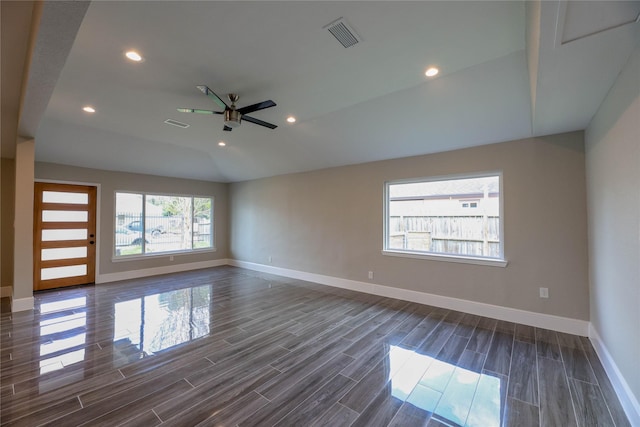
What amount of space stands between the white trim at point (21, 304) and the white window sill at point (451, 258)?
5744 millimetres

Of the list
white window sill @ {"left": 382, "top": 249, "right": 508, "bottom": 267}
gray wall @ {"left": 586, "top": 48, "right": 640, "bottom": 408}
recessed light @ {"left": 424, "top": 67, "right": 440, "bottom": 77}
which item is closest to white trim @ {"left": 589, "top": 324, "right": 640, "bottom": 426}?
gray wall @ {"left": 586, "top": 48, "right": 640, "bottom": 408}

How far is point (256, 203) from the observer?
7.38m

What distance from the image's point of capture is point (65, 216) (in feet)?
18.4

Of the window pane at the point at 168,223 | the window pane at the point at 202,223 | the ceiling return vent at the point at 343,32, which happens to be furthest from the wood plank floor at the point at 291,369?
the window pane at the point at 202,223

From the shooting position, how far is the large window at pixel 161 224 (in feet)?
20.9

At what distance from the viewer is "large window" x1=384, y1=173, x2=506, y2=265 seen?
3.98 meters

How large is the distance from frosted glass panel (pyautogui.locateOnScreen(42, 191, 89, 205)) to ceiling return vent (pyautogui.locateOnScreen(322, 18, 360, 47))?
6.50 metres

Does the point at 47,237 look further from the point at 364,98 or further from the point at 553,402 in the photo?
the point at 553,402

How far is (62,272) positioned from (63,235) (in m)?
0.77

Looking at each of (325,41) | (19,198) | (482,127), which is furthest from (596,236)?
(19,198)

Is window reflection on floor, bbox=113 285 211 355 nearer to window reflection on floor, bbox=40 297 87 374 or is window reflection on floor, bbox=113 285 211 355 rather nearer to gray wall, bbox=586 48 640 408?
window reflection on floor, bbox=40 297 87 374

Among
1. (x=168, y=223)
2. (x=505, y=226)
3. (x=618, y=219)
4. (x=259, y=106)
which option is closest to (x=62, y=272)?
(x=168, y=223)

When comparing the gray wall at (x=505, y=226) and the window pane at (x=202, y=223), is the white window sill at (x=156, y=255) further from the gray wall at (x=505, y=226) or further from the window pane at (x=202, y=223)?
the gray wall at (x=505, y=226)

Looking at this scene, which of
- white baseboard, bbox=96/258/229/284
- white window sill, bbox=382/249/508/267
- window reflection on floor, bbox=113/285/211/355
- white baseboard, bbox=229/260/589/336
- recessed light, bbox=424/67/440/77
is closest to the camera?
recessed light, bbox=424/67/440/77
